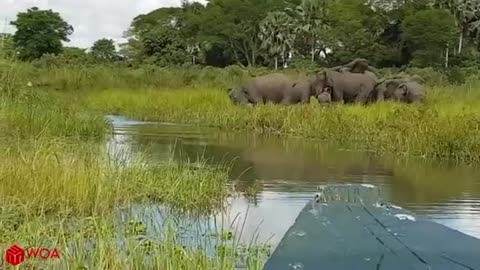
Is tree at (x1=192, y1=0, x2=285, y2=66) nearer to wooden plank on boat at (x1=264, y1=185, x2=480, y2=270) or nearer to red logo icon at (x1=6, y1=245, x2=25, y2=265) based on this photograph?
red logo icon at (x1=6, y1=245, x2=25, y2=265)

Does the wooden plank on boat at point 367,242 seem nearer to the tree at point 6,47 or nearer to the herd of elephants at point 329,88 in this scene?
the tree at point 6,47

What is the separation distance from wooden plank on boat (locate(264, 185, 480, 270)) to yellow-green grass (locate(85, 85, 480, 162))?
8437mm

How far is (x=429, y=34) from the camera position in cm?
4416

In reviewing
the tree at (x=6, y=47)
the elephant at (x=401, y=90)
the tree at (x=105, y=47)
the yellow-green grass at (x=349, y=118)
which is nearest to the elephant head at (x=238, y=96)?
the yellow-green grass at (x=349, y=118)

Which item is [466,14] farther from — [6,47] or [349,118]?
[6,47]

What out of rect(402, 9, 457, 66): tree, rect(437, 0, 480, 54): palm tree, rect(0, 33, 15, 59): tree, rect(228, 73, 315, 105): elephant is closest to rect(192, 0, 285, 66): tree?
rect(402, 9, 457, 66): tree

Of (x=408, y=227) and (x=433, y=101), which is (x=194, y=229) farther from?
(x=433, y=101)

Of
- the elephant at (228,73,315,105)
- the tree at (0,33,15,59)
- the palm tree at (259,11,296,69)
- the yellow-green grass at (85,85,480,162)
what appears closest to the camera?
the tree at (0,33,15,59)

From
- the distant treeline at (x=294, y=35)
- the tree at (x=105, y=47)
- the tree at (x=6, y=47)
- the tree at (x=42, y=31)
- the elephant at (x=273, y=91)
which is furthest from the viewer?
the tree at (x=105, y=47)

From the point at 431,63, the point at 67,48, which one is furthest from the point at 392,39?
the point at 67,48

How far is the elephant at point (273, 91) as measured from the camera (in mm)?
21188

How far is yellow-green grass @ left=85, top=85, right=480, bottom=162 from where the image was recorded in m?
11.5

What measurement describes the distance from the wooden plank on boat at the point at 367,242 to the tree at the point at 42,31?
4306 centimetres

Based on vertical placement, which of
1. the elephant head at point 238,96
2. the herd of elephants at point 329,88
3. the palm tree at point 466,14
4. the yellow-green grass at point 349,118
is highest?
the palm tree at point 466,14
